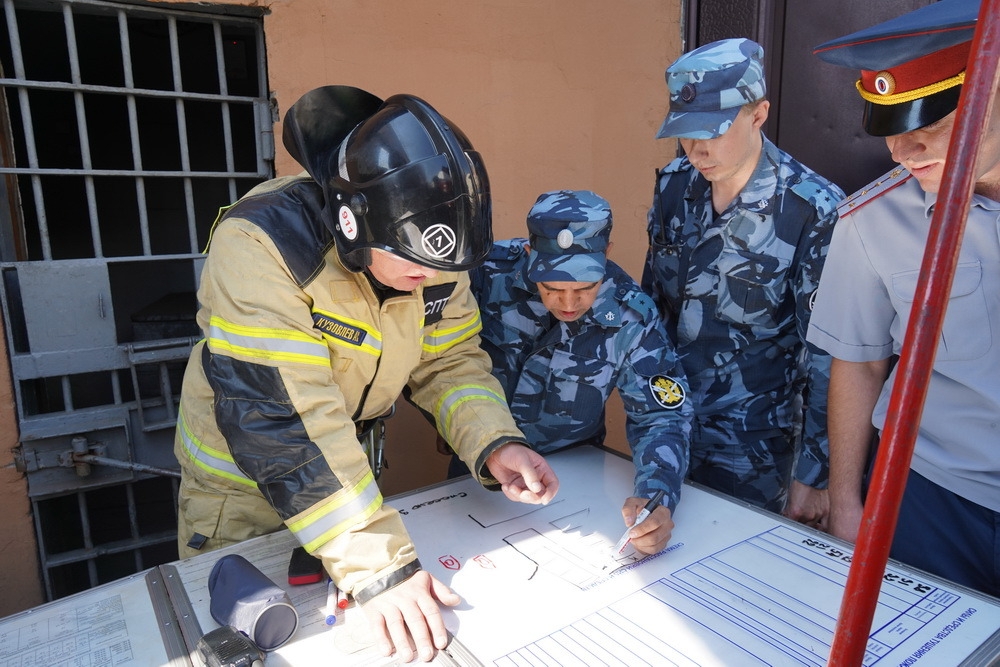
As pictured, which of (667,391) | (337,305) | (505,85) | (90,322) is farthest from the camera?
(505,85)

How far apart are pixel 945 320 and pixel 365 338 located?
3.63ft

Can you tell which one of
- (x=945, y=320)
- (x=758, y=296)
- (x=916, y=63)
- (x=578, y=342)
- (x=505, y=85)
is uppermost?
(x=505, y=85)

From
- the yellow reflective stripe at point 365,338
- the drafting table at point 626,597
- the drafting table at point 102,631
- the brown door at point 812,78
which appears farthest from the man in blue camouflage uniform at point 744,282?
the drafting table at point 102,631

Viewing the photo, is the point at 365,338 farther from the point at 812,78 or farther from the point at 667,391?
the point at 812,78

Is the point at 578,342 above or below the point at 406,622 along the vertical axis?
above

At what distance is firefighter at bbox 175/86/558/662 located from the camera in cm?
116

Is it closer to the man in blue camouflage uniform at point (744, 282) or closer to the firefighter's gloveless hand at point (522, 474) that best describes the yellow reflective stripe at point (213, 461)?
the firefighter's gloveless hand at point (522, 474)

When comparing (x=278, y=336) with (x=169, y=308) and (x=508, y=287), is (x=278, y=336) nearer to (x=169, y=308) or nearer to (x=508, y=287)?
(x=508, y=287)

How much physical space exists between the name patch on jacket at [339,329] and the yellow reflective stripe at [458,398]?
34cm

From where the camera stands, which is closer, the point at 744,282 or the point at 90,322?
the point at 744,282

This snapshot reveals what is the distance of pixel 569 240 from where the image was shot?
1.77 metres

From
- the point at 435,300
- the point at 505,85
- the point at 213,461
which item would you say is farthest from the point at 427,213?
the point at 505,85

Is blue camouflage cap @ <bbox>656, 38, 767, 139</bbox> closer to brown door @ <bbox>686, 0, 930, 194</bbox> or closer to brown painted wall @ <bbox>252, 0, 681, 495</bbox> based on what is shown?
brown painted wall @ <bbox>252, 0, 681, 495</bbox>

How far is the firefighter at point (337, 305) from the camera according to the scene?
1.16m
